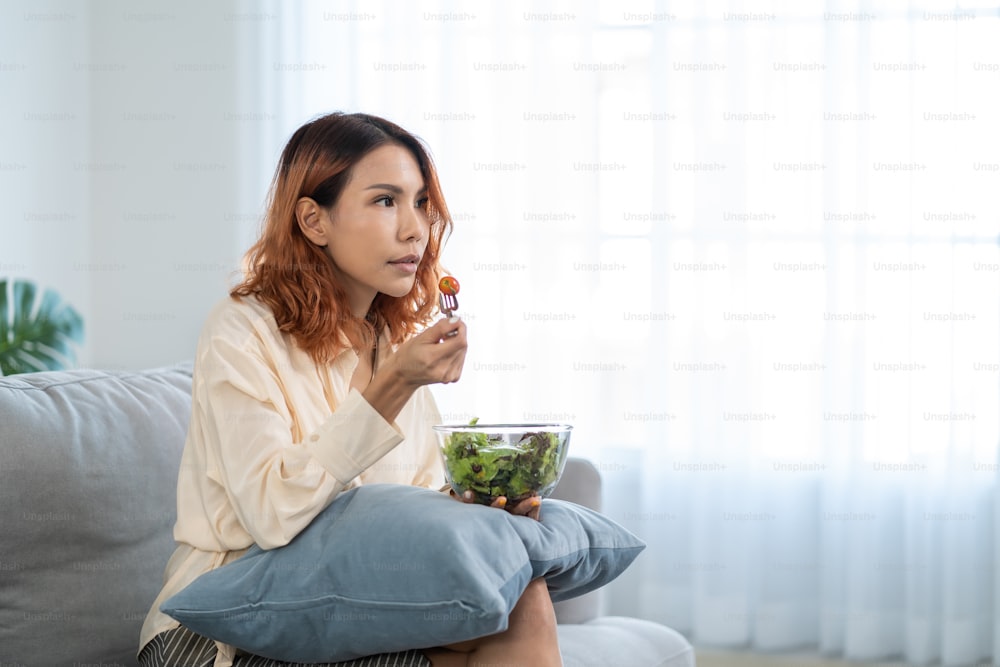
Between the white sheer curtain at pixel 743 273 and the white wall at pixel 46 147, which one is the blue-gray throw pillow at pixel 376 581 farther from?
the white wall at pixel 46 147

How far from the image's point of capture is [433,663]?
4.30 ft

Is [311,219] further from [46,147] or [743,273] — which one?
[46,147]

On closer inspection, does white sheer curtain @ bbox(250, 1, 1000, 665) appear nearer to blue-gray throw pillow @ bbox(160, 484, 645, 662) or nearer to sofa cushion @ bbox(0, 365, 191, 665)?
sofa cushion @ bbox(0, 365, 191, 665)

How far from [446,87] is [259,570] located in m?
2.19

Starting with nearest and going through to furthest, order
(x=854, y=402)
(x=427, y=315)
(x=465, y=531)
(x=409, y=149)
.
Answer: (x=465, y=531) → (x=409, y=149) → (x=427, y=315) → (x=854, y=402)

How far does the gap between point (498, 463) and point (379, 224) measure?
50 cm

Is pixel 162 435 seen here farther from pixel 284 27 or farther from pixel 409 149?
pixel 284 27

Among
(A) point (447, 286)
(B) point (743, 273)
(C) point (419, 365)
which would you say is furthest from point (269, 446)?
(B) point (743, 273)

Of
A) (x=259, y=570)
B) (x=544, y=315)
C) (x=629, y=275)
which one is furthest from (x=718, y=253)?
(x=259, y=570)

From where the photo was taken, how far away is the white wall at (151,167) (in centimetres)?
326

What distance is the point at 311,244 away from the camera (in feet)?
5.32

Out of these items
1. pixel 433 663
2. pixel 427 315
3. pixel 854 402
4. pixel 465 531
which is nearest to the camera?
pixel 465 531

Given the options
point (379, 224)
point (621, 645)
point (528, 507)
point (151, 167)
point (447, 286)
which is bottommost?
point (621, 645)

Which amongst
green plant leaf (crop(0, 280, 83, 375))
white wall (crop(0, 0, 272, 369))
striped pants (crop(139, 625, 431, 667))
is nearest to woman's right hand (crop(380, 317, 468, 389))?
striped pants (crop(139, 625, 431, 667))
